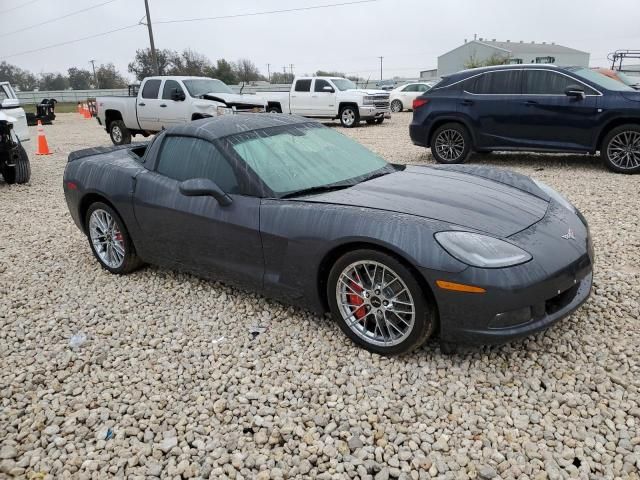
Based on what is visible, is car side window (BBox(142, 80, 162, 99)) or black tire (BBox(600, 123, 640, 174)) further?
car side window (BBox(142, 80, 162, 99))

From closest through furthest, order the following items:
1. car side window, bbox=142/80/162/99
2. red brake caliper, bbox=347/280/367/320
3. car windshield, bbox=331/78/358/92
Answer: red brake caliper, bbox=347/280/367/320, car side window, bbox=142/80/162/99, car windshield, bbox=331/78/358/92

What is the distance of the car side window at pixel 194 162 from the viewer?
3.55m

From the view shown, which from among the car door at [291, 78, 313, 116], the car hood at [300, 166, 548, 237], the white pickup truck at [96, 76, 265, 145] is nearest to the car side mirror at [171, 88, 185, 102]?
the white pickup truck at [96, 76, 265, 145]

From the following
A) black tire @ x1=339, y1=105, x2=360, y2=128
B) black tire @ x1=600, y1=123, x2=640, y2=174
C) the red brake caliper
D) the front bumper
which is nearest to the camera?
the red brake caliper

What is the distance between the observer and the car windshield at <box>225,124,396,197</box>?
11.4ft

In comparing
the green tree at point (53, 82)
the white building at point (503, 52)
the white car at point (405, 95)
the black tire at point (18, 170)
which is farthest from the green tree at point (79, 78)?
the black tire at point (18, 170)

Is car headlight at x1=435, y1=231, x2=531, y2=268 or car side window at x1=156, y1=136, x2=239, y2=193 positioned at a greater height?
car side window at x1=156, y1=136, x2=239, y2=193

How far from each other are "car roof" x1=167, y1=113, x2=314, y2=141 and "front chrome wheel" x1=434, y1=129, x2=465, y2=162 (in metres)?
5.19

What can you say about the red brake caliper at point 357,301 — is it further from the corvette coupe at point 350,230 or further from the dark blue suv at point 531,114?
the dark blue suv at point 531,114

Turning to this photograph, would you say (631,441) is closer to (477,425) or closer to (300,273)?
(477,425)

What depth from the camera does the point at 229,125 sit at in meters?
3.87

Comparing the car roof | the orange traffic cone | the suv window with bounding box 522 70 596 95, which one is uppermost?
the suv window with bounding box 522 70 596 95

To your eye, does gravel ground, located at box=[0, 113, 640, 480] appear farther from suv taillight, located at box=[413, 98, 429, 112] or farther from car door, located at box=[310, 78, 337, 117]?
car door, located at box=[310, 78, 337, 117]

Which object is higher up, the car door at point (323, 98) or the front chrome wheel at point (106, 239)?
the car door at point (323, 98)
